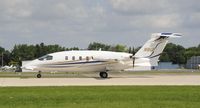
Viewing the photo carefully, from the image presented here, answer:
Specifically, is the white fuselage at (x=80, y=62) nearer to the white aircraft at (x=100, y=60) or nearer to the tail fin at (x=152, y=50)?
the white aircraft at (x=100, y=60)

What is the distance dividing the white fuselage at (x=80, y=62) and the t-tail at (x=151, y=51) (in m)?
1.04

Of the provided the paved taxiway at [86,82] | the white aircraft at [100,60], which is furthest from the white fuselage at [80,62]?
the paved taxiway at [86,82]

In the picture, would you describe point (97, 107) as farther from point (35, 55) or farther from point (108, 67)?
point (35, 55)

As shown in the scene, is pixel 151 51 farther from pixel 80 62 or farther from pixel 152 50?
pixel 80 62

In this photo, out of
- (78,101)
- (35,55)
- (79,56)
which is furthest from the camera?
(35,55)

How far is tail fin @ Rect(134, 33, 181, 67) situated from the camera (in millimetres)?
54812

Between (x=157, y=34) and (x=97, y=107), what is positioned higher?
(x=157, y=34)

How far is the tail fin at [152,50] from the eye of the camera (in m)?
54.8

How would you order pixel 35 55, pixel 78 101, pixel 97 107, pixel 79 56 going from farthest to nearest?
pixel 35 55 < pixel 79 56 < pixel 78 101 < pixel 97 107

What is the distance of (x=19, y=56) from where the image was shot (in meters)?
173

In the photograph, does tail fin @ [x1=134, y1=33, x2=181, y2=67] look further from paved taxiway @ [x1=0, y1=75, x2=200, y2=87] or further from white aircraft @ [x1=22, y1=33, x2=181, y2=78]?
paved taxiway @ [x1=0, y1=75, x2=200, y2=87]

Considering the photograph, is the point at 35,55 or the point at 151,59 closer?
the point at 151,59

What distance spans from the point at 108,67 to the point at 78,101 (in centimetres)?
3470

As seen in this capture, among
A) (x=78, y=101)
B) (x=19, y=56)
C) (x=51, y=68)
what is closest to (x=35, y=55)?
(x=19, y=56)
